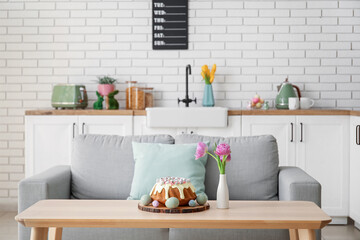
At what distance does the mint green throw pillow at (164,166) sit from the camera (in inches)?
137

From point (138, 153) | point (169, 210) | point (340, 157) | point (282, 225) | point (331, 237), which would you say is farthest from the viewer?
point (340, 157)

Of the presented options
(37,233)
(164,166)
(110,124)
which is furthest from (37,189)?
(110,124)

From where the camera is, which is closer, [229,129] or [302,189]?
[302,189]

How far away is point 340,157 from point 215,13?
1.92 m

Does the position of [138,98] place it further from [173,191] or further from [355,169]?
[173,191]

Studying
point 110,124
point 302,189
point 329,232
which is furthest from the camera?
point 110,124

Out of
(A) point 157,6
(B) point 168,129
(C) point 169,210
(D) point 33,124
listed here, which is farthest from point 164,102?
(C) point 169,210

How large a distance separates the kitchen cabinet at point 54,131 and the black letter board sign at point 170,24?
990mm

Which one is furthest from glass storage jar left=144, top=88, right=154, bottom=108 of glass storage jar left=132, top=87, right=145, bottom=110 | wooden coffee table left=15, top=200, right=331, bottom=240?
wooden coffee table left=15, top=200, right=331, bottom=240

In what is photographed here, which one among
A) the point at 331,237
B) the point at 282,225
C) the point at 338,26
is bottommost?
the point at 331,237

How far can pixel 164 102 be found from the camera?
574 centimetres

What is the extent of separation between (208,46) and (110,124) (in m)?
1.35

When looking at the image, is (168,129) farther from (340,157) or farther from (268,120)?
(340,157)

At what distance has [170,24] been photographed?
5.67 metres
